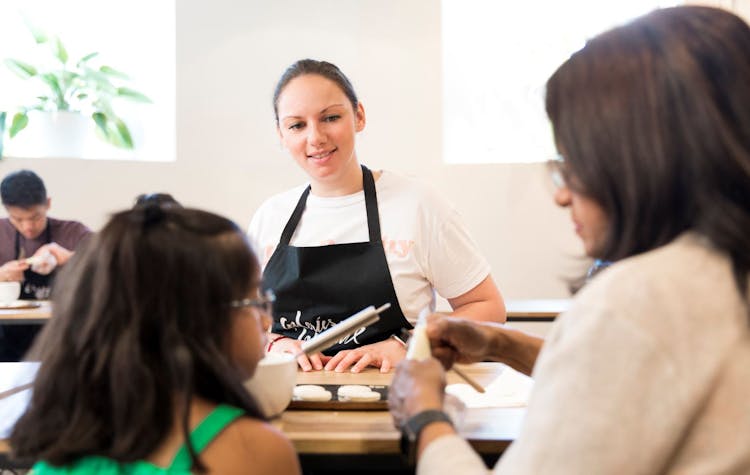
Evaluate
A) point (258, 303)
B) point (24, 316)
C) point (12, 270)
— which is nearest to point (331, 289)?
point (258, 303)

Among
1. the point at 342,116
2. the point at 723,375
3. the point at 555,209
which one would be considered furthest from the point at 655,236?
the point at 555,209

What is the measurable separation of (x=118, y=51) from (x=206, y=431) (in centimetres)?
403

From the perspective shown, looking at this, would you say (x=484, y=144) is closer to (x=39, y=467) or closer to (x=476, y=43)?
(x=476, y=43)

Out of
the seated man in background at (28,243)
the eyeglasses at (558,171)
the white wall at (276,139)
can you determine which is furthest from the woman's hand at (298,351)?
the white wall at (276,139)

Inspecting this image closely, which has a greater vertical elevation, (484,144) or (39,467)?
(484,144)

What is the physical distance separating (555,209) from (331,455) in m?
3.37

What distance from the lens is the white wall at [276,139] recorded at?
4391 mm

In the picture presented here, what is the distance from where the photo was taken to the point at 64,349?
1098 mm

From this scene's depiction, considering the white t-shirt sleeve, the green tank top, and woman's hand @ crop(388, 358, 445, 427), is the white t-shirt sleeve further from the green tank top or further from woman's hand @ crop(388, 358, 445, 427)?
the green tank top

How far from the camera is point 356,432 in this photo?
130cm

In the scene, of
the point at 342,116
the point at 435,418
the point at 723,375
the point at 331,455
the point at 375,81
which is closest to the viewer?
the point at 723,375

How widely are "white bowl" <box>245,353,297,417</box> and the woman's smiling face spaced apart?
84 centimetres

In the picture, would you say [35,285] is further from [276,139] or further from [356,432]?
[356,432]

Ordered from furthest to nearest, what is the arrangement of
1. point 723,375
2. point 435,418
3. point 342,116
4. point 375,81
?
point 375,81
point 342,116
point 435,418
point 723,375
